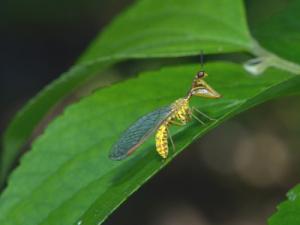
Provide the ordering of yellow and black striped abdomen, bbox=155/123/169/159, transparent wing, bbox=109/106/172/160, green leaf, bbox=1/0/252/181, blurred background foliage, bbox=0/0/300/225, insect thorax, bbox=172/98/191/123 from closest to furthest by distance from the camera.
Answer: yellow and black striped abdomen, bbox=155/123/169/159 < transparent wing, bbox=109/106/172/160 < insect thorax, bbox=172/98/191/123 < green leaf, bbox=1/0/252/181 < blurred background foliage, bbox=0/0/300/225

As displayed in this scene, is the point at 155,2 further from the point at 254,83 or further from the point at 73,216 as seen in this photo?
the point at 73,216

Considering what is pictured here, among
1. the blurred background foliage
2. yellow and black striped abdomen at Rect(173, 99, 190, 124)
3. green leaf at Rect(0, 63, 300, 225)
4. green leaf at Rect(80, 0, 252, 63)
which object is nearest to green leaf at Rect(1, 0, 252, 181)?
green leaf at Rect(80, 0, 252, 63)

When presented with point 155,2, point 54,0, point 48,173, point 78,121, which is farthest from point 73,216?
point 54,0

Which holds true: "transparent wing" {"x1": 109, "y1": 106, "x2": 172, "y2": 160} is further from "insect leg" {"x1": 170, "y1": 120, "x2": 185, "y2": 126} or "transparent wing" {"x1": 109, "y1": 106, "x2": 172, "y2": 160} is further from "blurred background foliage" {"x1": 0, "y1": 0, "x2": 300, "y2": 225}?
"blurred background foliage" {"x1": 0, "y1": 0, "x2": 300, "y2": 225}

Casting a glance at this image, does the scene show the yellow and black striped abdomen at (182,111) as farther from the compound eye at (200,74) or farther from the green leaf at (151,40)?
the green leaf at (151,40)

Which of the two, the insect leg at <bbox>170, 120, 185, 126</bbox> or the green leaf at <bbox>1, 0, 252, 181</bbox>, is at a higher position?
the green leaf at <bbox>1, 0, 252, 181</bbox>

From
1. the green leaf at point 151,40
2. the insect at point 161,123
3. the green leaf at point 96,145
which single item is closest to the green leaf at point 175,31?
the green leaf at point 151,40
